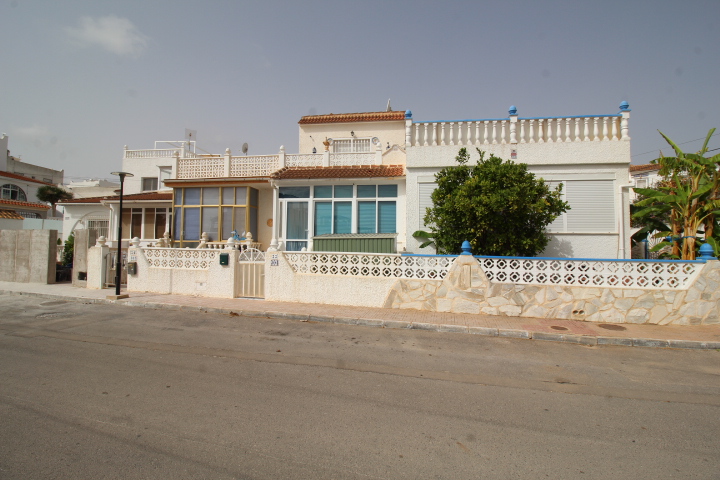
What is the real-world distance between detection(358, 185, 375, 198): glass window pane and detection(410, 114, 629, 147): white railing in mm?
2481

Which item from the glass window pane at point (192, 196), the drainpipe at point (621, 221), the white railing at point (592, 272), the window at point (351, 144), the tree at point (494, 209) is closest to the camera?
the white railing at point (592, 272)

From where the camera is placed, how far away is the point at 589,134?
1234 cm

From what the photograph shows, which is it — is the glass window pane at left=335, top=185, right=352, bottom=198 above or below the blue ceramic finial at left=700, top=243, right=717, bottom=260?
above

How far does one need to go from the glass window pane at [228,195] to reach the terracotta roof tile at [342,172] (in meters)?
2.67

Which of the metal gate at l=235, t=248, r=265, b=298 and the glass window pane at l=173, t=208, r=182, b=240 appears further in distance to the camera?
the glass window pane at l=173, t=208, r=182, b=240

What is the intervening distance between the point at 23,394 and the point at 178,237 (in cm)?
1393

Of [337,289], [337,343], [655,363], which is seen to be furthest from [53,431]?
[655,363]

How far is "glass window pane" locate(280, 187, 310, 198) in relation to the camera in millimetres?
15445

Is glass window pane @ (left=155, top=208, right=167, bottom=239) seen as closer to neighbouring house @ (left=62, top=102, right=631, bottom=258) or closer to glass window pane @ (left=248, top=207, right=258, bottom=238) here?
neighbouring house @ (left=62, top=102, right=631, bottom=258)

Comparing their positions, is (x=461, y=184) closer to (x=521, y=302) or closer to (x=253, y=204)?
(x=521, y=302)

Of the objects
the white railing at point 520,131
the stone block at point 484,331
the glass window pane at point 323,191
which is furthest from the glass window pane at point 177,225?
the stone block at point 484,331

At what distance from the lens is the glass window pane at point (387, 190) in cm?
1462

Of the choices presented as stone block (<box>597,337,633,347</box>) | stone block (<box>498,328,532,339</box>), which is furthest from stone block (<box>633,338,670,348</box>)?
stone block (<box>498,328,532,339</box>)

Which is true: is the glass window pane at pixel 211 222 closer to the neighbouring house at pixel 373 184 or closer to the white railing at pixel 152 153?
the neighbouring house at pixel 373 184
